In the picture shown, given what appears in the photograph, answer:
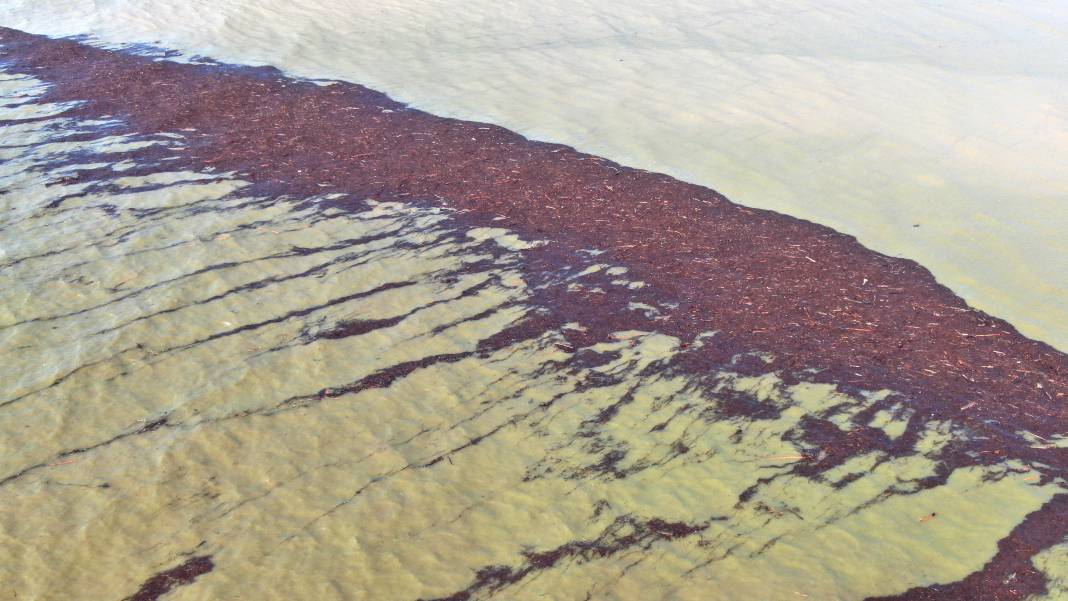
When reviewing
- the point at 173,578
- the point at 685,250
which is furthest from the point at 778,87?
the point at 173,578

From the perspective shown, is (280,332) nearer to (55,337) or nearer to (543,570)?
(55,337)

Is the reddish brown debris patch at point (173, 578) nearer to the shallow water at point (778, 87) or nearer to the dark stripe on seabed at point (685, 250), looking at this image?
the dark stripe on seabed at point (685, 250)

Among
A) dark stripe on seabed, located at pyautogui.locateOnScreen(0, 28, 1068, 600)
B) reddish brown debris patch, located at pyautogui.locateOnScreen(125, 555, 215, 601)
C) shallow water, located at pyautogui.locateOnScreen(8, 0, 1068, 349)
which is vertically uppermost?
shallow water, located at pyautogui.locateOnScreen(8, 0, 1068, 349)

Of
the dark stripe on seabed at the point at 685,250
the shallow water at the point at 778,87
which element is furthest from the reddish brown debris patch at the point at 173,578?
the shallow water at the point at 778,87

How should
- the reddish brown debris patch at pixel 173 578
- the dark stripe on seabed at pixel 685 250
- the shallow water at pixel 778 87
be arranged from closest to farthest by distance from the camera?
the reddish brown debris patch at pixel 173 578 → the dark stripe on seabed at pixel 685 250 → the shallow water at pixel 778 87

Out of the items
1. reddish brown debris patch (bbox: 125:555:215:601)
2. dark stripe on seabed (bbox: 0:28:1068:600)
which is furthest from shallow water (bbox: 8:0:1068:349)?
reddish brown debris patch (bbox: 125:555:215:601)

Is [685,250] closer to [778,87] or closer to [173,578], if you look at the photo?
[173,578]

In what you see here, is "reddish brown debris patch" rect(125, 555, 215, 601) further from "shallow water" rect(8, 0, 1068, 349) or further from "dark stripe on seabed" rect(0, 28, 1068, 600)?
"shallow water" rect(8, 0, 1068, 349)
